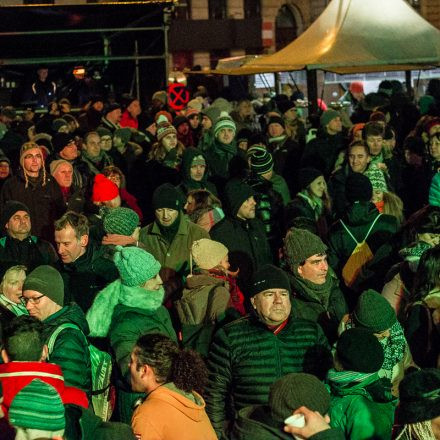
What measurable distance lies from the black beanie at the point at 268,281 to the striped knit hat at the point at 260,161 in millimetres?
4885

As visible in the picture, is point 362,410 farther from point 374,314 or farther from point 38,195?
point 38,195

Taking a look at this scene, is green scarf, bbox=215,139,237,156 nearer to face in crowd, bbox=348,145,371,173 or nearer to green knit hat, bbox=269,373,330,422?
face in crowd, bbox=348,145,371,173

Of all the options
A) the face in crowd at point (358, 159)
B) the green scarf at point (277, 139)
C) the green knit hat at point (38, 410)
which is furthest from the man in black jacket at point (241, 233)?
the green scarf at point (277, 139)

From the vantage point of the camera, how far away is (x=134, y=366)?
18.6 feet

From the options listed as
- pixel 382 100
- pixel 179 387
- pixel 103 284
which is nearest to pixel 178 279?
pixel 103 284

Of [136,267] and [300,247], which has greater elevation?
[136,267]

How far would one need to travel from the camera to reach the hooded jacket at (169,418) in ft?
17.6

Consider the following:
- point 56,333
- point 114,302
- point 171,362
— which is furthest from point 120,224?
point 171,362

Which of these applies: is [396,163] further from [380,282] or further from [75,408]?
[75,408]

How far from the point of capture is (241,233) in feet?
31.6

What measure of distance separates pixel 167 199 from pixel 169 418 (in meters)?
4.21

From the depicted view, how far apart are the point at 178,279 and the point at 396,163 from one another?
182 inches

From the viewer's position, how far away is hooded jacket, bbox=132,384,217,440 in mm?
5371

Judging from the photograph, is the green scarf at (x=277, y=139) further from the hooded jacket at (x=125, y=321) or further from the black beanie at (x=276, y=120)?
the hooded jacket at (x=125, y=321)
